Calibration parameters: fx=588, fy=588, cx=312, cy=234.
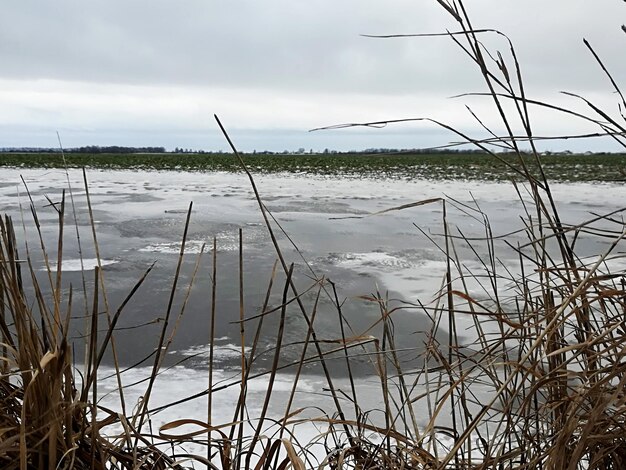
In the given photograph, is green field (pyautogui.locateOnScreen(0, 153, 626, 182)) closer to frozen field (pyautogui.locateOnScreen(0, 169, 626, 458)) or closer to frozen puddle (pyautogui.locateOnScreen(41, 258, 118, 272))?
frozen field (pyautogui.locateOnScreen(0, 169, 626, 458))

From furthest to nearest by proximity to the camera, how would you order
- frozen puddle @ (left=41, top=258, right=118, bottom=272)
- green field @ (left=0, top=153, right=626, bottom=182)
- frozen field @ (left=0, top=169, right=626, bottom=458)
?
green field @ (left=0, top=153, right=626, bottom=182) < frozen puddle @ (left=41, top=258, right=118, bottom=272) < frozen field @ (left=0, top=169, right=626, bottom=458)

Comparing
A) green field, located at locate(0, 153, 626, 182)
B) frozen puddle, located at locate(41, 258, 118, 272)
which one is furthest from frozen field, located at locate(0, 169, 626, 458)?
green field, located at locate(0, 153, 626, 182)

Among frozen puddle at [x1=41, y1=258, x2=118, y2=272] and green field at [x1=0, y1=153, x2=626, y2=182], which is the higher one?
green field at [x1=0, y1=153, x2=626, y2=182]

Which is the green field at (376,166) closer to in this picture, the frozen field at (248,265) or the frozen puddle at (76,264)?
the frozen field at (248,265)

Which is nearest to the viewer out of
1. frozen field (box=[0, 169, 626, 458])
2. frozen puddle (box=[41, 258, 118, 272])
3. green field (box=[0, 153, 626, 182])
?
frozen field (box=[0, 169, 626, 458])

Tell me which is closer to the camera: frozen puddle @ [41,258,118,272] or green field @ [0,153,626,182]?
frozen puddle @ [41,258,118,272]

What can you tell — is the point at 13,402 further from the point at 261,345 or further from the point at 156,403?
the point at 261,345

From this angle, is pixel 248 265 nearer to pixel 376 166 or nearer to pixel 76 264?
pixel 76 264

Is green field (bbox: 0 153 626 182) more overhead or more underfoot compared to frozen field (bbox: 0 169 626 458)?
more overhead

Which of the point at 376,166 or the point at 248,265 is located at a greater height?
the point at 376,166

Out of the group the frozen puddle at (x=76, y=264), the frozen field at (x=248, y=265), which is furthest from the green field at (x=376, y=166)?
the frozen puddle at (x=76, y=264)

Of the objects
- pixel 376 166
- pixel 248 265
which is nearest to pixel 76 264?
pixel 248 265

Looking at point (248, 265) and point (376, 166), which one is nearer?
point (248, 265)

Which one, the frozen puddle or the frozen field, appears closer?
the frozen field
